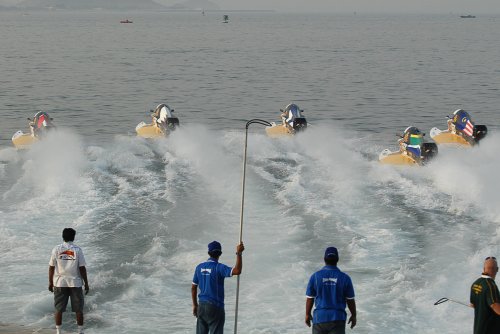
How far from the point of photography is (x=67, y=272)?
12883mm

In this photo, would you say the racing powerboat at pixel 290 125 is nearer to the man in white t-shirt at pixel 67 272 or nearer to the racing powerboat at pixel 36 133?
the racing powerboat at pixel 36 133

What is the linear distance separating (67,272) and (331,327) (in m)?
4.25

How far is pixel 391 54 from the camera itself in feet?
348

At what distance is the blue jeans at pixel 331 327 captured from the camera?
1096 centimetres

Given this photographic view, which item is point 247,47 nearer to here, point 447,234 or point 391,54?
point 391,54

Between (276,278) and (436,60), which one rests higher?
(436,60)

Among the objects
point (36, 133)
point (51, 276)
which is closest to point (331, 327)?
point (51, 276)

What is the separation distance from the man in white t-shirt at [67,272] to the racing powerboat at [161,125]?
77.9ft

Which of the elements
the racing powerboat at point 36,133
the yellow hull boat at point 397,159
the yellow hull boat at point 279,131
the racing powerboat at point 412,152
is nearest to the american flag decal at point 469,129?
the racing powerboat at point 412,152

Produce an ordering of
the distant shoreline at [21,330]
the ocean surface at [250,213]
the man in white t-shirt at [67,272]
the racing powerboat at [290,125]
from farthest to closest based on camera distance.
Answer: the racing powerboat at [290,125]
the ocean surface at [250,213]
the distant shoreline at [21,330]
the man in white t-shirt at [67,272]

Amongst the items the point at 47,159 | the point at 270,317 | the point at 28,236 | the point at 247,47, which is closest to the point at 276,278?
the point at 270,317

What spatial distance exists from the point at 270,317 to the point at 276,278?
199 centimetres

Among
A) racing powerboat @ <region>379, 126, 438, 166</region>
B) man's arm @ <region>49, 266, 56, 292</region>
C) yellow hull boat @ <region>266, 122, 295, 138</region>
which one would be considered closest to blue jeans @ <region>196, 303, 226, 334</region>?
man's arm @ <region>49, 266, 56, 292</region>

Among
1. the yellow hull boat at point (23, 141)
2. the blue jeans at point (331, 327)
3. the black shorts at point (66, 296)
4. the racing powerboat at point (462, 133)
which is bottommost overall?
the blue jeans at point (331, 327)
